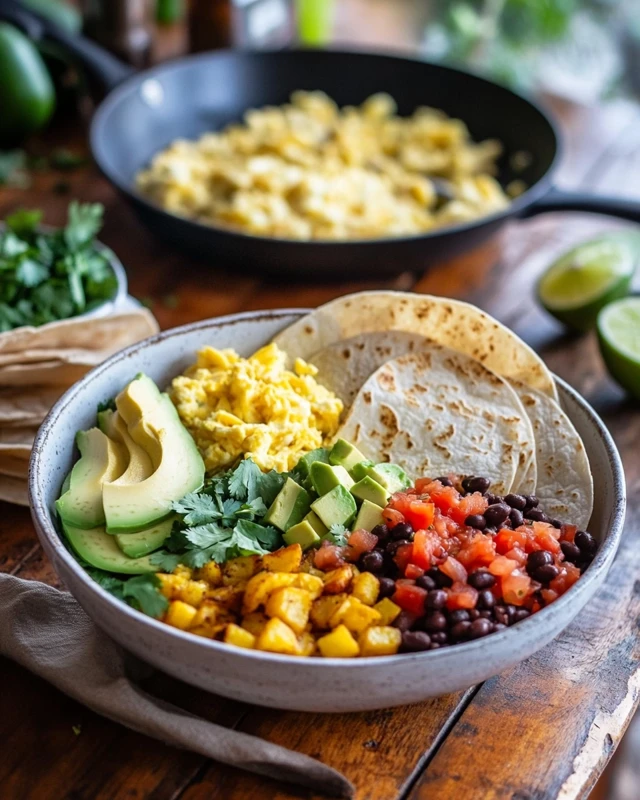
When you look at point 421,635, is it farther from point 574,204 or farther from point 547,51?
point 547,51

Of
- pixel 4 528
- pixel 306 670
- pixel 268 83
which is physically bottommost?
pixel 4 528

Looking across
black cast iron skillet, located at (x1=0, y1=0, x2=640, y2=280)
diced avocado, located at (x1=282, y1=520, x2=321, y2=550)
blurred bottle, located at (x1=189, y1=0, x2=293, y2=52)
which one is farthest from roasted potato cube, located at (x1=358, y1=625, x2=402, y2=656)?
blurred bottle, located at (x1=189, y1=0, x2=293, y2=52)

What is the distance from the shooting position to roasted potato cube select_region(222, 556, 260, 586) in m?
1.72

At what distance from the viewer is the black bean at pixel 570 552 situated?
1.76m

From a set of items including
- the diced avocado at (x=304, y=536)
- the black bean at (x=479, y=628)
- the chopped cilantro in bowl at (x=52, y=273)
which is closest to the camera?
the black bean at (x=479, y=628)

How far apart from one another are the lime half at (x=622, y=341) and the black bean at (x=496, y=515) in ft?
3.34

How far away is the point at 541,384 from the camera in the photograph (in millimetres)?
2156

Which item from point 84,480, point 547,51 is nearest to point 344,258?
point 84,480

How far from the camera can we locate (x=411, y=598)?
5.34 ft

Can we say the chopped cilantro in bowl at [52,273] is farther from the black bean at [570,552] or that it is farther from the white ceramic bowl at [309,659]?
the black bean at [570,552]

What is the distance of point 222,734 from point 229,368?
828 millimetres

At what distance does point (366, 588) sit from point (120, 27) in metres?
3.26

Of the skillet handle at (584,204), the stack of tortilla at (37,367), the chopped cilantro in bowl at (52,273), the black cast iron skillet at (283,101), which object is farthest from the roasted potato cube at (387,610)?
the skillet handle at (584,204)

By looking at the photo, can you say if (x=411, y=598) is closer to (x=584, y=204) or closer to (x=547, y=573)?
(x=547, y=573)
